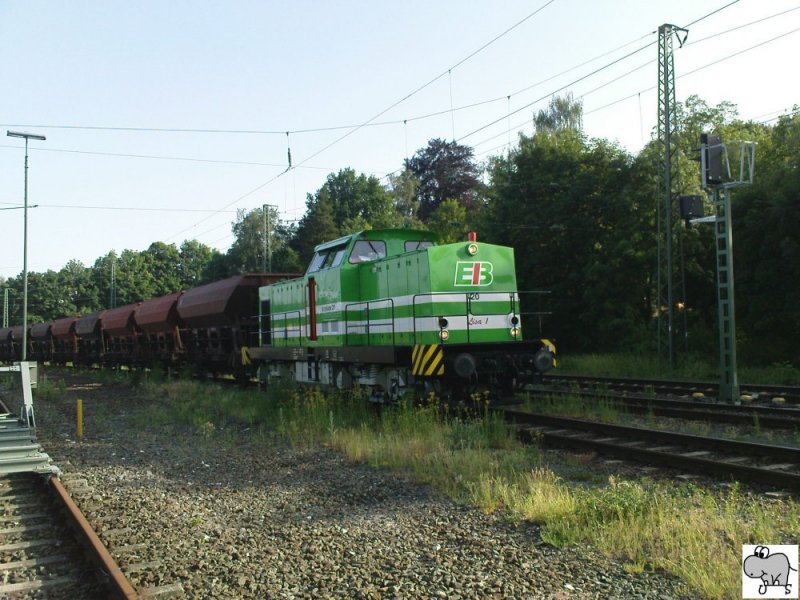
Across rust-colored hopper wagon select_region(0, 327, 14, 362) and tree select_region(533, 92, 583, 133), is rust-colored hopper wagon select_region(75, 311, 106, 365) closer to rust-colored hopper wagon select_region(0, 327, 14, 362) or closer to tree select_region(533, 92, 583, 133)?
rust-colored hopper wagon select_region(0, 327, 14, 362)

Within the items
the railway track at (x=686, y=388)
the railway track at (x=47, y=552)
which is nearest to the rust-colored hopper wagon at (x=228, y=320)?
the railway track at (x=686, y=388)

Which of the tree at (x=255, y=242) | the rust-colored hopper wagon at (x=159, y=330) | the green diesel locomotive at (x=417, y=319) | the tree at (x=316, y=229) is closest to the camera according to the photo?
the green diesel locomotive at (x=417, y=319)

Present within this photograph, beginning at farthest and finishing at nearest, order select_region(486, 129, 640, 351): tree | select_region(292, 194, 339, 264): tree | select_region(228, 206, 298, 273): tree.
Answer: select_region(228, 206, 298, 273): tree
select_region(292, 194, 339, 264): tree
select_region(486, 129, 640, 351): tree

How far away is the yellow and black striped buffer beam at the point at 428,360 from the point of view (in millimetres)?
10391

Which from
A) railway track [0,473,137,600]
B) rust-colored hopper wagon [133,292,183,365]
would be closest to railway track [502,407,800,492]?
railway track [0,473,137,600]

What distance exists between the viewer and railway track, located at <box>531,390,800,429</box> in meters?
10.4

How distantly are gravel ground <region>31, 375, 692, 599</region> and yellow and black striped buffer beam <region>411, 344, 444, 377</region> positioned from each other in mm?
2034

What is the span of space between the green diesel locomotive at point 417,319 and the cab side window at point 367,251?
20mm

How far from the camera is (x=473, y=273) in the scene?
11.6 m

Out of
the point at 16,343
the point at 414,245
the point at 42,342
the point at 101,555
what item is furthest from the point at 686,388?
the point at 16,343

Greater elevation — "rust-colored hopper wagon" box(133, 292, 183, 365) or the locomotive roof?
the locomotive roof

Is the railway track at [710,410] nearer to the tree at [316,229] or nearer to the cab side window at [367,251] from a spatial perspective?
the cab side window at [367,251]

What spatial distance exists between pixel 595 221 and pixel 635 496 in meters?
22.4

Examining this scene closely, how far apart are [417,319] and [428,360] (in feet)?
3.44
